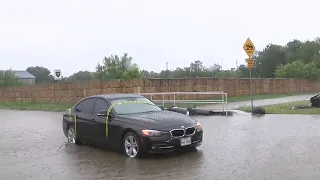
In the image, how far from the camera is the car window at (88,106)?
1148cm

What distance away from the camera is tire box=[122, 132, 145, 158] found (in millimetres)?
9523

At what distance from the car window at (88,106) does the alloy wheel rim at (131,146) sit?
1.89 m

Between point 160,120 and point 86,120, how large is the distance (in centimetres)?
261

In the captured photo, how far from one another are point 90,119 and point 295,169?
17.7 feet

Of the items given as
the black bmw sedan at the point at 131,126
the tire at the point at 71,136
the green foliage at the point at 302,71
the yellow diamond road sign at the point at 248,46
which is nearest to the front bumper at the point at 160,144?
the black bmw sedan at the point at 131,126

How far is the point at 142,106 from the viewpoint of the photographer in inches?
434

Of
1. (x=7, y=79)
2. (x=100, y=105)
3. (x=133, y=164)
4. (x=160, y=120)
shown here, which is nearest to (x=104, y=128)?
(x=100, y=105)

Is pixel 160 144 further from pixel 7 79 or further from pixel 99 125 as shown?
pixel 7 79

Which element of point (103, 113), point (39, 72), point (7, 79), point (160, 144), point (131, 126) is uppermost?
point (39, 72)

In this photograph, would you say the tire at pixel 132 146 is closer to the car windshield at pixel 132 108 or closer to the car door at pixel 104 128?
the car door at pixel 104 128

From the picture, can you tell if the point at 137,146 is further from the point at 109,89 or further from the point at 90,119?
the point at 109,89

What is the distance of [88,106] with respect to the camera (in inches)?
457

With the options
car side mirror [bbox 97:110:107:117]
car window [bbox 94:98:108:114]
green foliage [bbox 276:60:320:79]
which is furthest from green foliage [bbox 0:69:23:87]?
car side mirror [bbox 97:110:107:117]

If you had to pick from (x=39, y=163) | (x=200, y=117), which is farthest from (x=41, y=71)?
(x=39, y=163)
